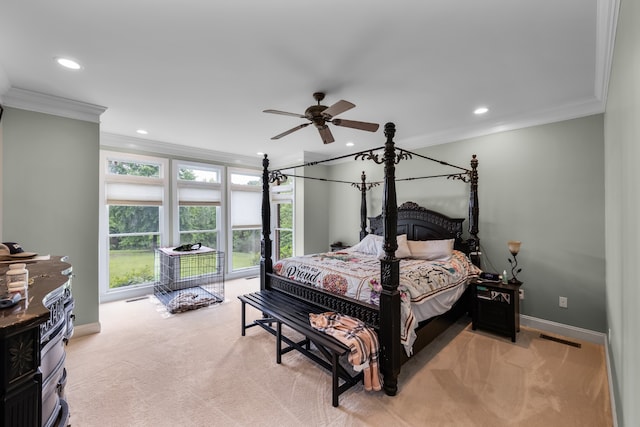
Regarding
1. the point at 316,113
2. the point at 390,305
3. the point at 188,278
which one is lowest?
the point at 188,278

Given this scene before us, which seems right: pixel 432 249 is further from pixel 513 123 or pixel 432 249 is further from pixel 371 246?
pixel 513 123

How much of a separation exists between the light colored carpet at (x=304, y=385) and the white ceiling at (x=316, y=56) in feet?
8.48

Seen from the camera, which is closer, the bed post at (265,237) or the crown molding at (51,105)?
the crown molding at (51,105)

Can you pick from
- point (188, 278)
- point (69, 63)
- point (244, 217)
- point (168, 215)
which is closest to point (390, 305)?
point (69, 63)

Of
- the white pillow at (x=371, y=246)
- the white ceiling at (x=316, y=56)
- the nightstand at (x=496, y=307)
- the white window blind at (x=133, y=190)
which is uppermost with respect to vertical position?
the white ceiling at (x=316, y=56)

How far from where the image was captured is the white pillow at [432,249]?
3594 millimetres

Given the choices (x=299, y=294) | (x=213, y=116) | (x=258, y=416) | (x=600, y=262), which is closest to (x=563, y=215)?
(x=600, y=262)

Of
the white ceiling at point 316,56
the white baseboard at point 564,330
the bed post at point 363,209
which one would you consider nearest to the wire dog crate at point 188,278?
the white ceiling at point 316,56

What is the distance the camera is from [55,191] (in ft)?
9.86

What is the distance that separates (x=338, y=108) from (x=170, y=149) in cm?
386

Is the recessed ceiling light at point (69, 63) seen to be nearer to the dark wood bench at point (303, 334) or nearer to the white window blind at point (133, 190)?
the white window blind at point (133, 190)

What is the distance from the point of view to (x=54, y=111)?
117 inches

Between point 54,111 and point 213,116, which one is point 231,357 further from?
point 54,111

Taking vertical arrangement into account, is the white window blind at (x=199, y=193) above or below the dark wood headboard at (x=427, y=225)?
above
